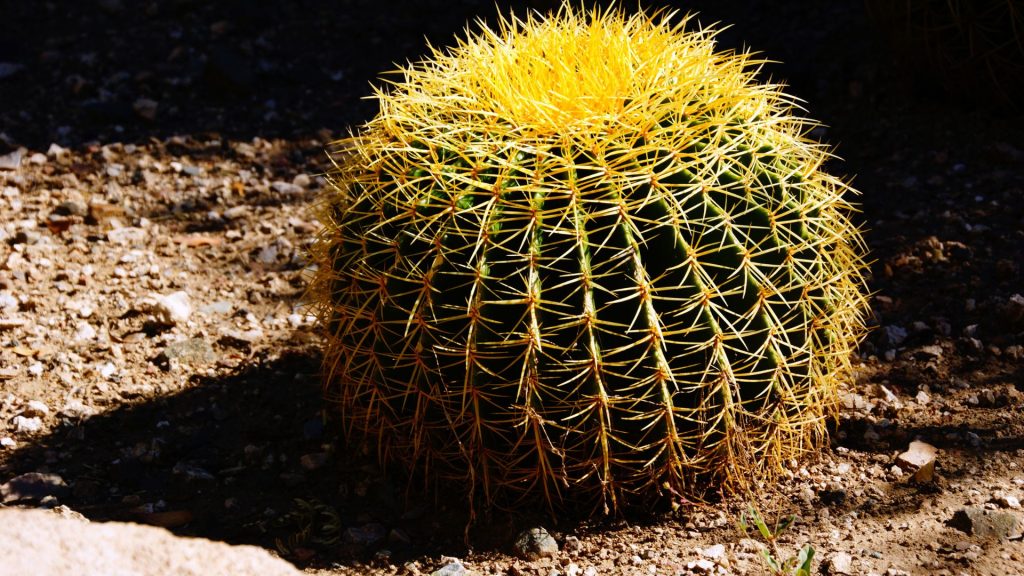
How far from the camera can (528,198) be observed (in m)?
2.75

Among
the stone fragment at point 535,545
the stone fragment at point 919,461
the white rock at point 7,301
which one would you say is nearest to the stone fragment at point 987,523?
the stone fragment at point 919,461

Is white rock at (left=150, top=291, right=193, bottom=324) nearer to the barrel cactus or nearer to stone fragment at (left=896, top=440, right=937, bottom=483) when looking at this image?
the barrel cactus

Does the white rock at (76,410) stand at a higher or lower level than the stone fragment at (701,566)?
higher

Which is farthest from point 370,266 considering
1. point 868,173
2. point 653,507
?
point 868,173

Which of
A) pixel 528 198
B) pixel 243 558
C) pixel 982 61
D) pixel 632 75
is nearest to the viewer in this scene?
pixel 243 558

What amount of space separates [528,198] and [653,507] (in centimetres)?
97

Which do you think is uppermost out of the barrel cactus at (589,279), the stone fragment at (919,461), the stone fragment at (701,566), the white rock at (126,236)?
the white rock at (126,236)

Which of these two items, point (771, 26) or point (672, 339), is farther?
point (771, 26)

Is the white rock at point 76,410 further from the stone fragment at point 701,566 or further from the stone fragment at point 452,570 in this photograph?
the stone fragment at point 701,566

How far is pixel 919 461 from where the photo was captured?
3.24 meters

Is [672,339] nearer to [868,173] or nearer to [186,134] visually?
[868,173]

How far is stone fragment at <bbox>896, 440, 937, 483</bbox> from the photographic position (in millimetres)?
3166

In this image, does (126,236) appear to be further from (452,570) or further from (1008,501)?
(1008,501)

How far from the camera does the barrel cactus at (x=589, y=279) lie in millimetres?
2744
